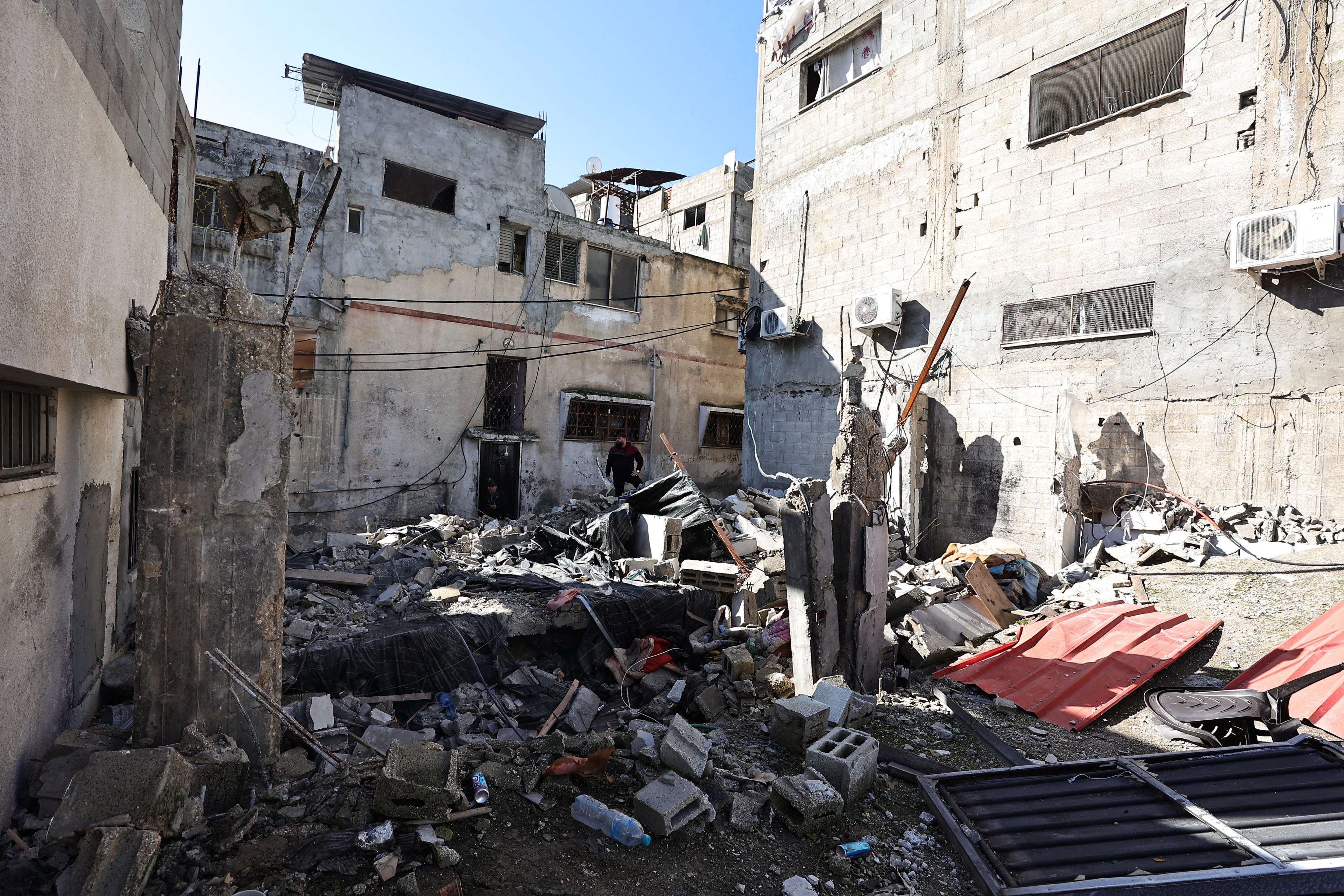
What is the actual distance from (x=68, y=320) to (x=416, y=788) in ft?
8.99

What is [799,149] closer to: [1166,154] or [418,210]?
[1166,154]

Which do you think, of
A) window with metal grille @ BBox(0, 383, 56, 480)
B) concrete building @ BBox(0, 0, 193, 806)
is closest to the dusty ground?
concrete building @ BBox(0, 0, 193, 806)

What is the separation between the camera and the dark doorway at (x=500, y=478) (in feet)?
45.6

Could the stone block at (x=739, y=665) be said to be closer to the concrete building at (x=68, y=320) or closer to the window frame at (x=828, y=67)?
the concrete building at (x=68, y=320)

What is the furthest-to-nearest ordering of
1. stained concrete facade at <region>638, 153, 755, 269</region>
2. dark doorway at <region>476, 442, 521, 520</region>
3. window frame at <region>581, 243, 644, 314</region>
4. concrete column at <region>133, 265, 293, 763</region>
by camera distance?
stained concrete facade at <region>638, 153, 755, 269</region> < window frame at <region>581, 243, 644, 314</region> < dark doorway at <region>476, 442, 521, 520</region> < concrete column at <region>133, 265, 293, 763</region>

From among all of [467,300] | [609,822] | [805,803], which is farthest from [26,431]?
[467,300]

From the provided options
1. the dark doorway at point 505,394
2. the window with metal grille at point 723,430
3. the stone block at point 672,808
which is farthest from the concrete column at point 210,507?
the window with metal grille at point 723,430

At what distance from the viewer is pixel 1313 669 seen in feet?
16.0

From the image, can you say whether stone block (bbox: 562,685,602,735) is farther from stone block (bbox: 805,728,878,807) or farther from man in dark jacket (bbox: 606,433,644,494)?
man in dark jacket (bbox: 606,433,644,494)

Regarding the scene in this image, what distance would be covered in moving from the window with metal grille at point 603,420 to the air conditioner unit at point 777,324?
13.5 ft

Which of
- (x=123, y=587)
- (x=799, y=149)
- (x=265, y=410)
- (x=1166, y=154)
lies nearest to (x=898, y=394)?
(x=1166, y=154)

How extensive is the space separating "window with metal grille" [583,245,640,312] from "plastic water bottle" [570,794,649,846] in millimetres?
13036

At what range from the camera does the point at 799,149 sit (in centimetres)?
1312

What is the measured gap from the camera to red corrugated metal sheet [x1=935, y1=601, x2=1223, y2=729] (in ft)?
17.9
